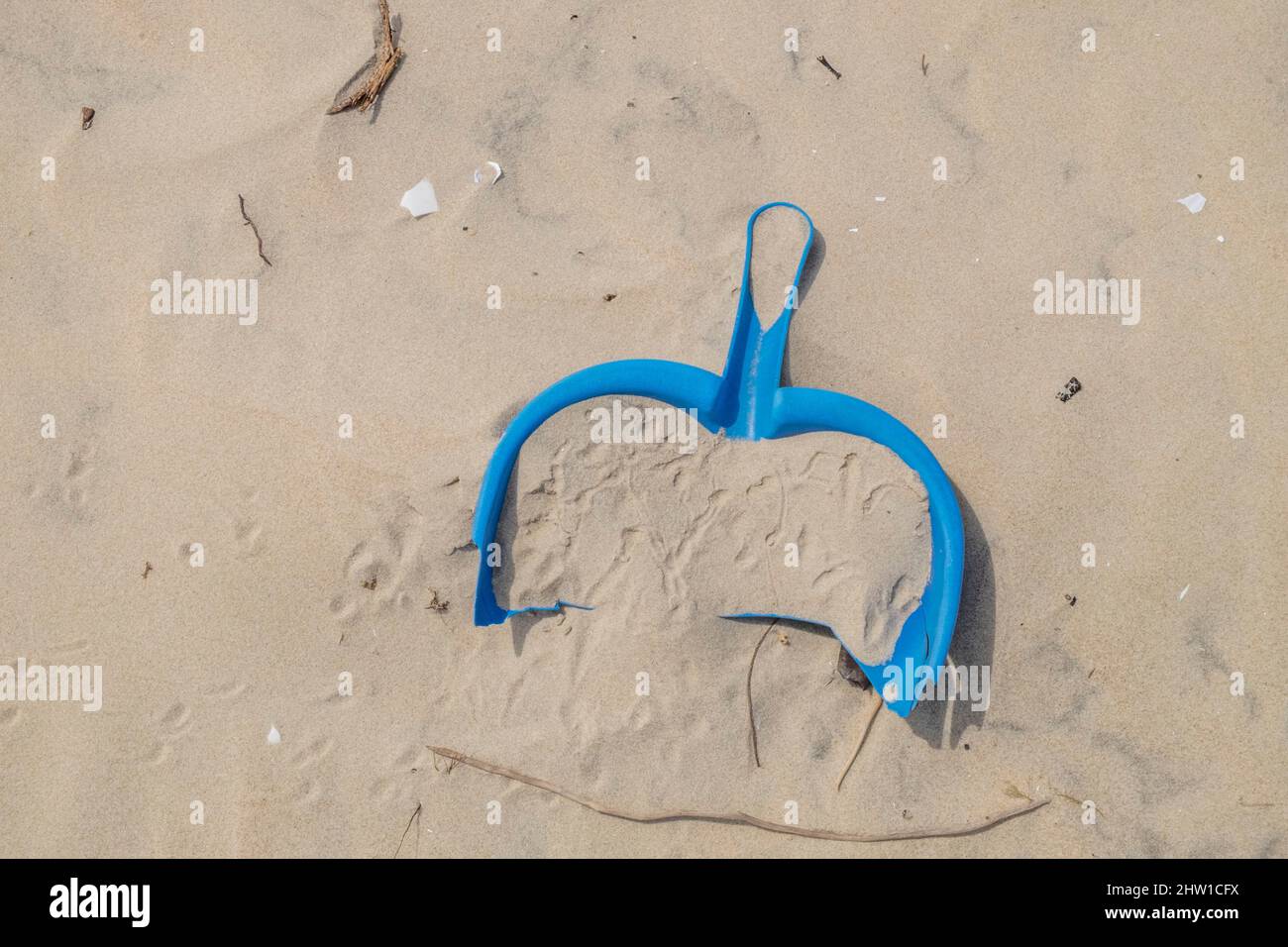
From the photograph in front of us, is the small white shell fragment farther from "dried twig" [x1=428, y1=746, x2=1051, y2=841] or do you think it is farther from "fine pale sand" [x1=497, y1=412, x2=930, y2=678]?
"dried twig" [x1=428, y1=746, x2=1051, y2=841]

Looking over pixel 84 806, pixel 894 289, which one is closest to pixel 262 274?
pixel 84 806

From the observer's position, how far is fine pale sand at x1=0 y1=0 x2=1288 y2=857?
2.80 metres

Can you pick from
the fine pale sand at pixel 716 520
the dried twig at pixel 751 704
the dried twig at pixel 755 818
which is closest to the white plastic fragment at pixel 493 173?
the fine pale sand at pixel 716 520

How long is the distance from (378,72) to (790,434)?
164cm

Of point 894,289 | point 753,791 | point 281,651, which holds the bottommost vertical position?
point 753,791

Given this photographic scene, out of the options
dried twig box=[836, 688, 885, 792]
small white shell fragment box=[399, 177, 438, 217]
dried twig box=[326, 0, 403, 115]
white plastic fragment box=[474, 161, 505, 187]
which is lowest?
dried twig box=[836, 688, 885, 792]

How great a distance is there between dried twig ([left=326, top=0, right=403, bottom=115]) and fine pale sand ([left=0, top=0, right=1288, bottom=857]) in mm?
57

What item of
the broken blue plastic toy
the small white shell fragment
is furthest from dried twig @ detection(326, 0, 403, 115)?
the broken blue plastic toy

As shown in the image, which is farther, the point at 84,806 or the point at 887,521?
the point at 84,806

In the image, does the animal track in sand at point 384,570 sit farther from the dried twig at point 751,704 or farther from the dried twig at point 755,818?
the dried twig at point 751,704

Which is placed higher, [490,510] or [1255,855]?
[490,510]

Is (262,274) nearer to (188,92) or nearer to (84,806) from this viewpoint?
(188,92)
